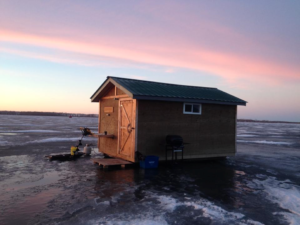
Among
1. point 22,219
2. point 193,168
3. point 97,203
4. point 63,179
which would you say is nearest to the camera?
point 22,219

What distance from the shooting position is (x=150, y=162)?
11570 mm

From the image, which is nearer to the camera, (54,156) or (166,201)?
(166,201)

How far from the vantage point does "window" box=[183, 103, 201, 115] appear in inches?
530

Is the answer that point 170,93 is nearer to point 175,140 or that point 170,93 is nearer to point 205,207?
point 175,140

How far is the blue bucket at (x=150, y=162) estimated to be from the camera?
37.7ft

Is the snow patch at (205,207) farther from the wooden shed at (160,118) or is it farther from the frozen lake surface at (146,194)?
the wooden shed at (160,118)

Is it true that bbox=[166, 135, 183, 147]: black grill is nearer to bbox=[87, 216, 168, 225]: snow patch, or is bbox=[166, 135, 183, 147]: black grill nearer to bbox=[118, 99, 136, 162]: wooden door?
bbox=[118, 99, 136, 162]: wooden door

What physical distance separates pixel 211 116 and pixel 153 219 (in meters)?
9.08

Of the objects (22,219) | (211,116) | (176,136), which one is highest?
(211,116)

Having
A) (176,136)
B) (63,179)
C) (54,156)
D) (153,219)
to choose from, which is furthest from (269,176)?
(54,156)

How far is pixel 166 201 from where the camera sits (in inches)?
283

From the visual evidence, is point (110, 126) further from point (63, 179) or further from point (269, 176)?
point (269, 176)

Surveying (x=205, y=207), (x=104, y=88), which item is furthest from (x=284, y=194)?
(x=104, y=88)

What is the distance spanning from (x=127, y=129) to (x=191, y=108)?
11.4 feet
